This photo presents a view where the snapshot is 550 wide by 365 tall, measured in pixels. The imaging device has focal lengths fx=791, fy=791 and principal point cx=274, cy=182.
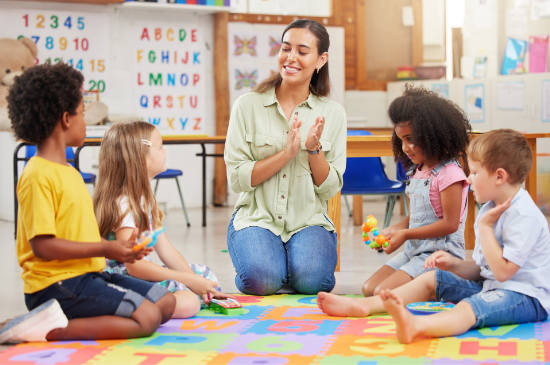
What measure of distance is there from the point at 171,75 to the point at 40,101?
172 inches

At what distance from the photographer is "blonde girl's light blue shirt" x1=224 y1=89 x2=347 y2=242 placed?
3043mm

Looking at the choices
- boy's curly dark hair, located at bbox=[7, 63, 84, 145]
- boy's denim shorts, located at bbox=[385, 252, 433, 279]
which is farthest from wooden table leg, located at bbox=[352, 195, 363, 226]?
boy's curly dark hair, located at bbox=[7, 63, 84, 145]

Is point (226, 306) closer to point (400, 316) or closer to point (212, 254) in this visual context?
point (400, 316)

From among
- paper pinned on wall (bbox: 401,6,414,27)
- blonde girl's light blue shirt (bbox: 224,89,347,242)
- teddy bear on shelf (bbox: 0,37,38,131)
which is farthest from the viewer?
paper pinned on wall (bbox: 401,6,414,27)

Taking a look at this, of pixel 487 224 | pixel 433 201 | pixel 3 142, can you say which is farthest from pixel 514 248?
pixel 3 142

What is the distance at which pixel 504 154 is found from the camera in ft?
7.80

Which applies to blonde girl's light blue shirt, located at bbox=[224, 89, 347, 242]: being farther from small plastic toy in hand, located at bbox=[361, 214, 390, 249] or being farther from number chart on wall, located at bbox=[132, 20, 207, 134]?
number chart on wall, located at bbox=[132, 20, 207, 134]

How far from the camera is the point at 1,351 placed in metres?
2.15

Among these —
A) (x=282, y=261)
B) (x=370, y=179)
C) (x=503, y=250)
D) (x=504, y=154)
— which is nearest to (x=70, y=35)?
(x=370, y=179)

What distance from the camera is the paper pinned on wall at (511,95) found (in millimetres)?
5973

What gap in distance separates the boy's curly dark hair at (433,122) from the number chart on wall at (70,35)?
384cm

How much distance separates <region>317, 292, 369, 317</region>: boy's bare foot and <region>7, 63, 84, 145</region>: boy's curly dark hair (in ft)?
3.14

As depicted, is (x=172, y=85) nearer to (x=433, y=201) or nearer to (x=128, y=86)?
(x=128, y=86)

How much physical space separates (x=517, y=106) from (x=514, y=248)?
13.0 ft
